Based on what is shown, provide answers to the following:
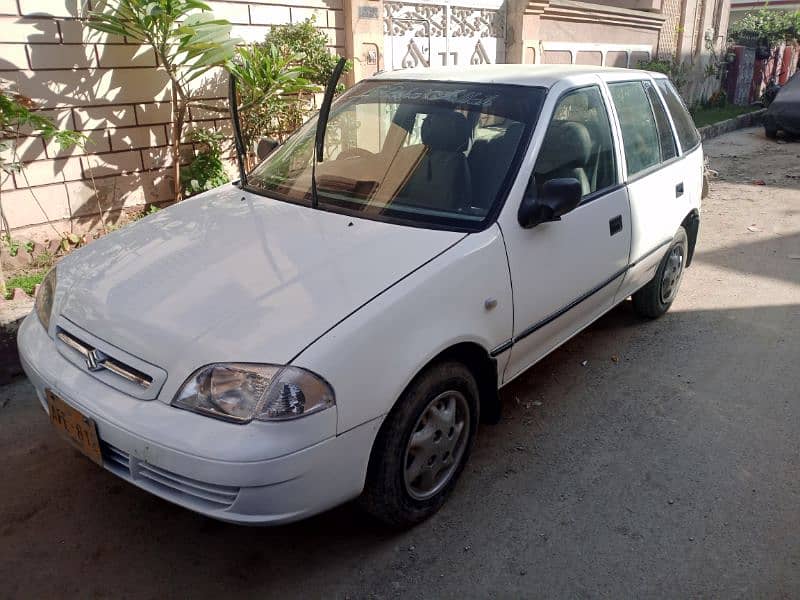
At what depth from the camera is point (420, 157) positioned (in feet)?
9.95

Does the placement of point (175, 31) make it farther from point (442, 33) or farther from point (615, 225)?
point (442, 33)

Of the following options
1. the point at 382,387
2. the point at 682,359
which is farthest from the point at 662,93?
the point at 382,387

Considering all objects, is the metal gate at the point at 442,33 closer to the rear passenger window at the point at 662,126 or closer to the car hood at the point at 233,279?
the rear passenger window at the point at 662,126

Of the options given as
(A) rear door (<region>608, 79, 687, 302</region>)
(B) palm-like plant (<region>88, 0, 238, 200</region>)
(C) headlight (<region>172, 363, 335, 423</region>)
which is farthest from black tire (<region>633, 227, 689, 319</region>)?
(B) palm-like plant (<region>88, 0, 238, 200</region>)

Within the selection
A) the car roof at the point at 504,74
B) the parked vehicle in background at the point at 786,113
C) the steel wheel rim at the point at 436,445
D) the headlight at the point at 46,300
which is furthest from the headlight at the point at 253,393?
the parked vehicle in background at the point at 786,113

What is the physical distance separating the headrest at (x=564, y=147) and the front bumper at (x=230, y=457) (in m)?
1.55

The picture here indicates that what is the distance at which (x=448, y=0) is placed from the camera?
9086 millimetres

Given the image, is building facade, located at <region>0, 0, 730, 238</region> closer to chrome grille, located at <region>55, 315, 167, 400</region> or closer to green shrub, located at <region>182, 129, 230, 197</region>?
green shrub, located at <region>182, 129, 230, 197</region>

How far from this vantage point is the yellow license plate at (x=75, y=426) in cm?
221

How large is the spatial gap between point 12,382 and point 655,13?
15.6 m

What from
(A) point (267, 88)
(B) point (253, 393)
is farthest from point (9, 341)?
(A) point (267, 88)

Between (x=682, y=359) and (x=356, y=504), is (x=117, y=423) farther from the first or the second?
(x=682, y=359)

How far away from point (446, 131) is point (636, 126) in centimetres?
142

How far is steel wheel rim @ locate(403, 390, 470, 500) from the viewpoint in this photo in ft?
8.18
